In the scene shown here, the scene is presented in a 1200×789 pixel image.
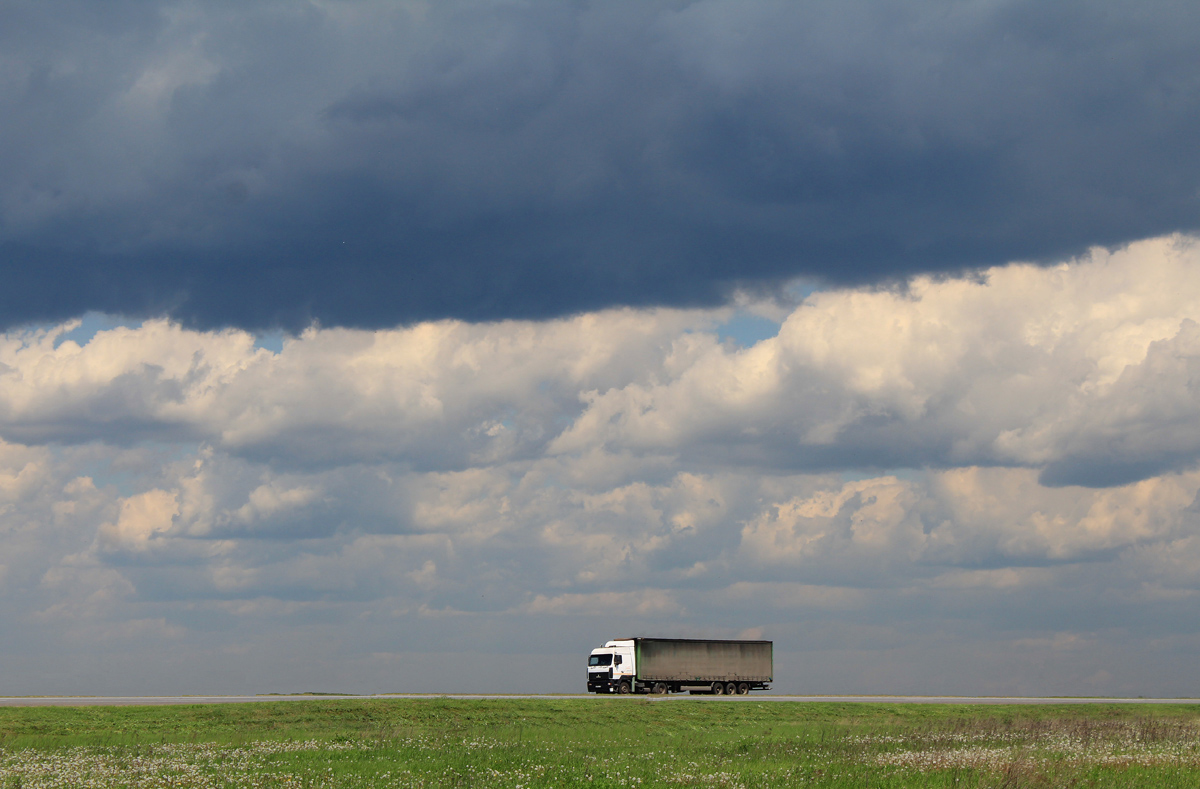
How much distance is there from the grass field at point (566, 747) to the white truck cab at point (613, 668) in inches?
666

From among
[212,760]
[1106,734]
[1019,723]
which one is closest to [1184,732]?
[1106,734]

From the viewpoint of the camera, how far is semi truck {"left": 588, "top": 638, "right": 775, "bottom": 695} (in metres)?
69.9

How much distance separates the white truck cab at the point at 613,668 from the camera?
69.8 m

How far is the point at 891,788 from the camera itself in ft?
76.8

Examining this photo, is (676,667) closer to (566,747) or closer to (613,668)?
(613,668)

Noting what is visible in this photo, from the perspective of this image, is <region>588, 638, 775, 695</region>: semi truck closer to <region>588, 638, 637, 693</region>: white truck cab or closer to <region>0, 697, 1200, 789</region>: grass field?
<region>588, 638, 637, 693</region>: white truck cab

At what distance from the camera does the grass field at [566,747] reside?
958 inches

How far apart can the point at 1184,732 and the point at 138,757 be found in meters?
36.8

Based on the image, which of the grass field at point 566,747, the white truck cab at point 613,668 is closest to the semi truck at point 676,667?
the white truck cab at point 613,668

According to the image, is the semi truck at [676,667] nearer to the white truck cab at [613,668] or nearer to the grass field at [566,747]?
the white truck cab at [613,668]

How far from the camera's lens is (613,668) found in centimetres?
7056

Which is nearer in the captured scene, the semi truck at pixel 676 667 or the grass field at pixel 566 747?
the grass field at pixel 566 747

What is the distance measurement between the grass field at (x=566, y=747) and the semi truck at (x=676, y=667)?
16.9m

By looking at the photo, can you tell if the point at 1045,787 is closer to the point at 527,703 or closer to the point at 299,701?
the point at 527,703
